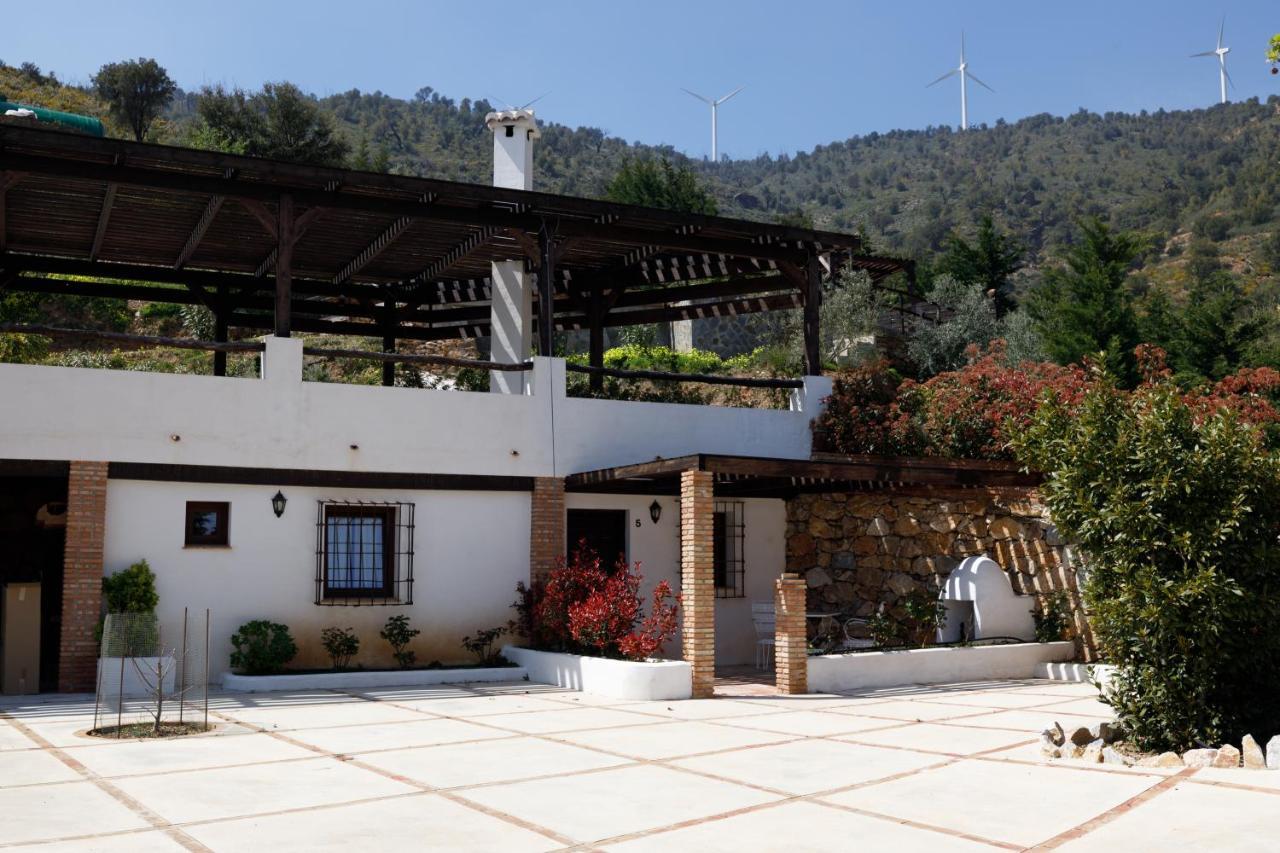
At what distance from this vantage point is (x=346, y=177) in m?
13.5

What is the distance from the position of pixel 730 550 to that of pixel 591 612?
3856 millimetres

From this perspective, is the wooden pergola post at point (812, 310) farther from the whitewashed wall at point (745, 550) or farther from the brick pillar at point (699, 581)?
the brick pillar at point (699, 581)

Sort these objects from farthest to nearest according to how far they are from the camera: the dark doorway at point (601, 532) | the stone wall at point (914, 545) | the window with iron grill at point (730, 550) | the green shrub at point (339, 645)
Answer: the window with iron grill at point (730, 550), the dark doorway at point (601, 532), the stone wall at point (914, 545), the green shrub at point (339, 645)

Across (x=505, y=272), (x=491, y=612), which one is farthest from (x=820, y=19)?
(x=491, y=612)

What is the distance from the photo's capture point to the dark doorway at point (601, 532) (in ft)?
51.4

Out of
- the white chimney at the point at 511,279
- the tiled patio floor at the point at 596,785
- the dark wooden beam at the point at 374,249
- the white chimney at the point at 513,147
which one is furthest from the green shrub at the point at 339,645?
the white chimney at the point at 513,147

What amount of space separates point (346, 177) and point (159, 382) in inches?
124

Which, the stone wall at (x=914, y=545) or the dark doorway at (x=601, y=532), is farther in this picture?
the dark doorway at (x=601, y=532)

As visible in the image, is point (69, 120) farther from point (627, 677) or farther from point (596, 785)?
point (596, 785)

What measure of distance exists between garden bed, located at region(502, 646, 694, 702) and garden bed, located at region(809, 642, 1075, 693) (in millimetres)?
1671

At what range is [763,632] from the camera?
614 inches

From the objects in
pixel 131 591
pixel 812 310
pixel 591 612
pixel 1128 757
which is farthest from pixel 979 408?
pixel 131 591

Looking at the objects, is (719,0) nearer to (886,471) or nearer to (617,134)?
(886,471)

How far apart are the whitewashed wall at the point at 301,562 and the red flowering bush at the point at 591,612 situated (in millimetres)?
525
